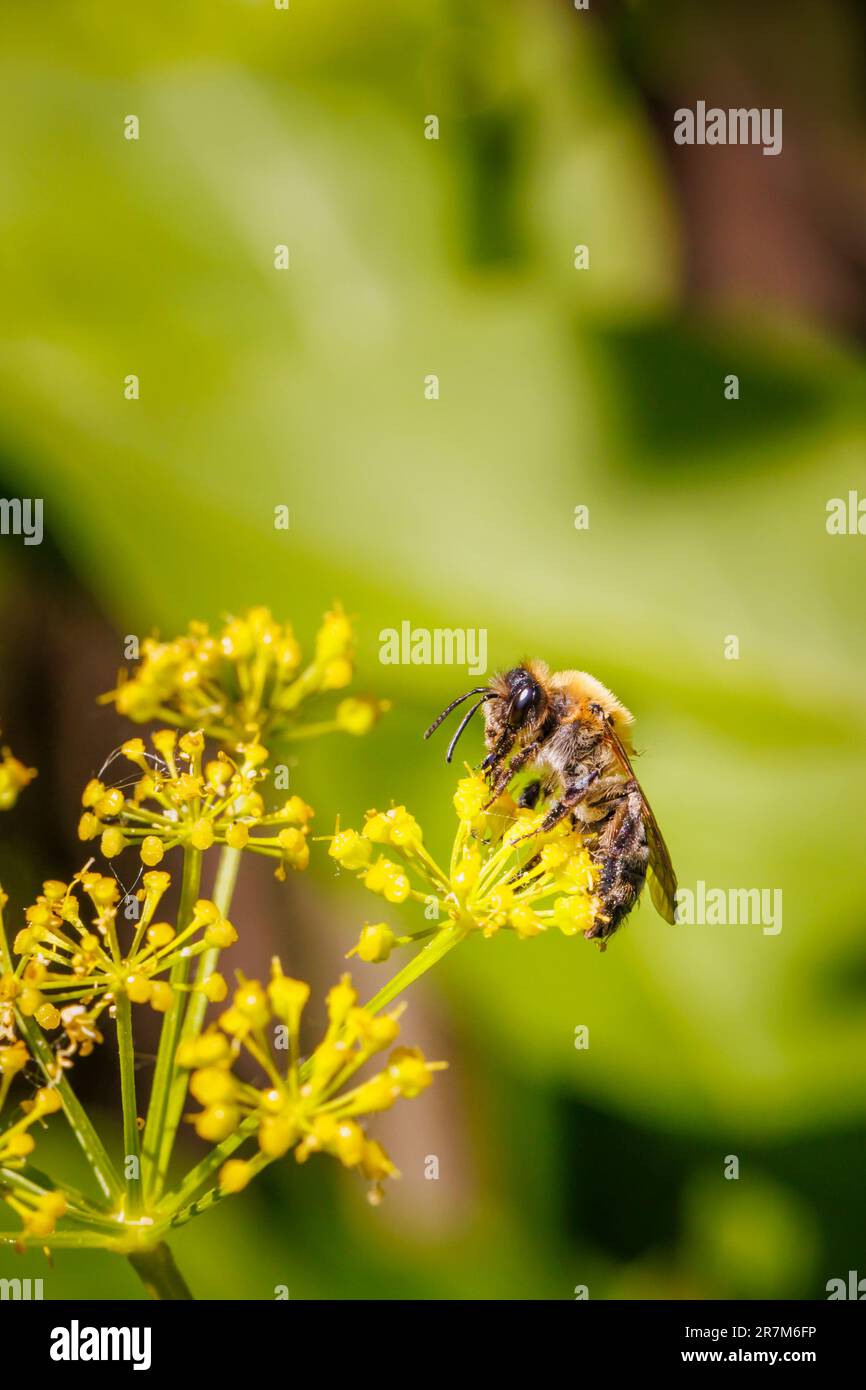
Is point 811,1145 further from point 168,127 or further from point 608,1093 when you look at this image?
A: point 168,127

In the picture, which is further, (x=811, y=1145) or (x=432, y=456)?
(x=432, y=456)

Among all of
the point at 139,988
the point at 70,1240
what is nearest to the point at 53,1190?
the point at 70,1240

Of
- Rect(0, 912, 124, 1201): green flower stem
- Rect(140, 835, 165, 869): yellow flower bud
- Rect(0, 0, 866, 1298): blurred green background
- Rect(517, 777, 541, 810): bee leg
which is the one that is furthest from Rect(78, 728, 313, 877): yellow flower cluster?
Rect(0, 0, 866, 1298): blurred green background

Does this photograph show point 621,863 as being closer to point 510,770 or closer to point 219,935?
point 510,770

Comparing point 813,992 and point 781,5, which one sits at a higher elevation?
point 781,5

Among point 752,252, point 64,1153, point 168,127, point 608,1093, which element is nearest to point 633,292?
point 752,252
